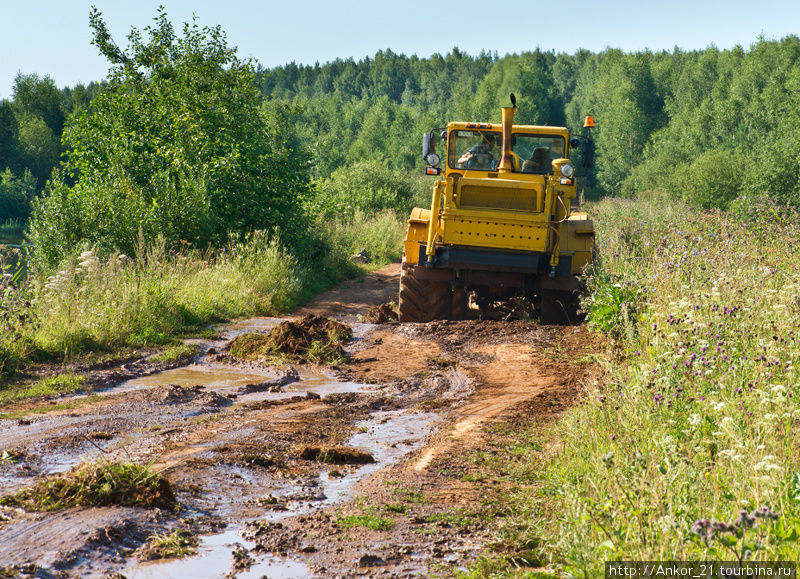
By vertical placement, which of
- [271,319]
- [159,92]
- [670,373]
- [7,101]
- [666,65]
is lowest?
[271,319]

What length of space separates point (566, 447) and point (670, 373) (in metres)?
0.97

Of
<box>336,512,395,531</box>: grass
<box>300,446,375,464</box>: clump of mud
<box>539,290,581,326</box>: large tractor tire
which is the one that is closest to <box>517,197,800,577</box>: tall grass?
<box>336,512,395,531</box>: grass

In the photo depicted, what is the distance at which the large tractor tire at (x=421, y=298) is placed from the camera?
39.4 ft

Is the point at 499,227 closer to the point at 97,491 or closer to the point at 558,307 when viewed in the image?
the point at 558,307

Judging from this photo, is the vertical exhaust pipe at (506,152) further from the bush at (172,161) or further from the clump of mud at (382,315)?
the bush at (172,161)

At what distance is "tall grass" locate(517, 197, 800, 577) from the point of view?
11.1ft

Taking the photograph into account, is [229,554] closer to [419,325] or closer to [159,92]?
Result: [419,325]

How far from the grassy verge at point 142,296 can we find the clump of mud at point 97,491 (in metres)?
4.61

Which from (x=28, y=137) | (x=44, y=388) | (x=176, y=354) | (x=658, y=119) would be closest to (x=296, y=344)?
(x=176, y=354)

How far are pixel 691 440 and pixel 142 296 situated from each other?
857 centimetres

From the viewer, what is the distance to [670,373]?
568 centimetres

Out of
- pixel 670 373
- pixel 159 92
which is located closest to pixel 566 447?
pixel 670 373

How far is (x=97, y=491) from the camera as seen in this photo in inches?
183

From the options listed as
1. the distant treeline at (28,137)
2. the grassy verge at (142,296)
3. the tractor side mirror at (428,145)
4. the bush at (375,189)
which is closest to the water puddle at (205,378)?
the grassy verge at (142,296)
